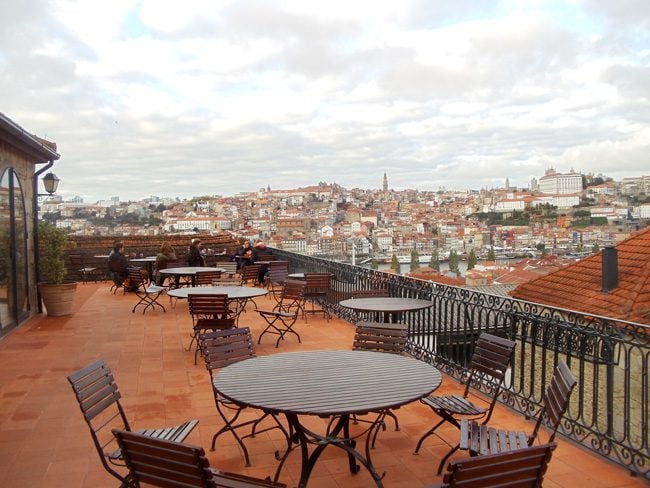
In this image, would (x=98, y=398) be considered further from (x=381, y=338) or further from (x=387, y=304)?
(x=387, y=304)

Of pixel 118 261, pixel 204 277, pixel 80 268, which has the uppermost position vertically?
pixel 118 261

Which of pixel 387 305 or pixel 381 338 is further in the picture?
pixel 387 305

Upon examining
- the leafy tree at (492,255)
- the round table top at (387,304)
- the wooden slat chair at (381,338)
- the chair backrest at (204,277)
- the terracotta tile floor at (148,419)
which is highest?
the wooden slat chair at (381,338)

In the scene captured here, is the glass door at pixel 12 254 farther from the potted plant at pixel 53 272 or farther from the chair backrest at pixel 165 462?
the chair backrest at pixel 165 462

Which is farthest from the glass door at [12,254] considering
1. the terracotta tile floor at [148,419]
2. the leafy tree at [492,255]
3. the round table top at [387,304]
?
the leafy tree at [492,255]

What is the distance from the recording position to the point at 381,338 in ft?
15.2

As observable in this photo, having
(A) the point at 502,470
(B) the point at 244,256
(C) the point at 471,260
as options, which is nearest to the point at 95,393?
(A) the point at 502,470

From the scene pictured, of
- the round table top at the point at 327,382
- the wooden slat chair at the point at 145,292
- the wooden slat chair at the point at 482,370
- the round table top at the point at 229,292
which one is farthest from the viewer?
the wooden slat chair at the point at 145,292

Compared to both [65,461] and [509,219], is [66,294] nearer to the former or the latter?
[65,461]

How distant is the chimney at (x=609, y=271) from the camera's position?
1357 cm

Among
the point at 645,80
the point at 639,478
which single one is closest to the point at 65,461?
the point at 639,478

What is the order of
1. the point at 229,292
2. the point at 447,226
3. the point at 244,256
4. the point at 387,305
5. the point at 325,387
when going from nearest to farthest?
the point at 325,387
the point at 387,305
the point at 229,292
the point at 244,256
the point at 447,226

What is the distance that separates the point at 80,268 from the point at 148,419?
42.6ft

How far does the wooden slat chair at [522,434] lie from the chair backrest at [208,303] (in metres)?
4.08
